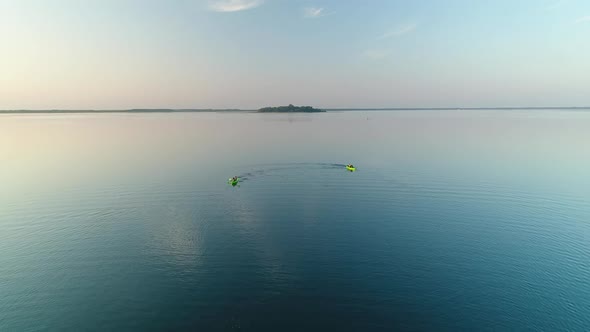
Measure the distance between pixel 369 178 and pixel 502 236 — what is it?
26495 millimetres

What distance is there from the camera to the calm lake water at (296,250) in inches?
829

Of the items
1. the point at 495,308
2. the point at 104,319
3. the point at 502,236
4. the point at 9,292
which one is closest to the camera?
the point at 104,319

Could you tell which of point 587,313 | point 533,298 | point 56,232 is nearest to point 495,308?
point 533,298

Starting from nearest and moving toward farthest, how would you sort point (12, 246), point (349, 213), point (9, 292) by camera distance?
point (9, 292)
point (12, 246)
point (349, 213)

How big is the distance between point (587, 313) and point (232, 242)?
27.8 metres

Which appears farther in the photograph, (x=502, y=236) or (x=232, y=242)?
(x=502, y=236)

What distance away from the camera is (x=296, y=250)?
97.5ft

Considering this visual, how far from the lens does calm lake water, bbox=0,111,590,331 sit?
2106cm

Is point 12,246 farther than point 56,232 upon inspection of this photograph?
No

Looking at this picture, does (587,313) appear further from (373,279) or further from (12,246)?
(12,246)

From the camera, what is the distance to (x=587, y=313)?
70.1 feet

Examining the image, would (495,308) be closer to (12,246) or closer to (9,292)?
(9,292)

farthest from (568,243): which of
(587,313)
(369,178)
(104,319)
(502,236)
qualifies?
(104,319)

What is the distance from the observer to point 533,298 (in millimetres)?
22891
